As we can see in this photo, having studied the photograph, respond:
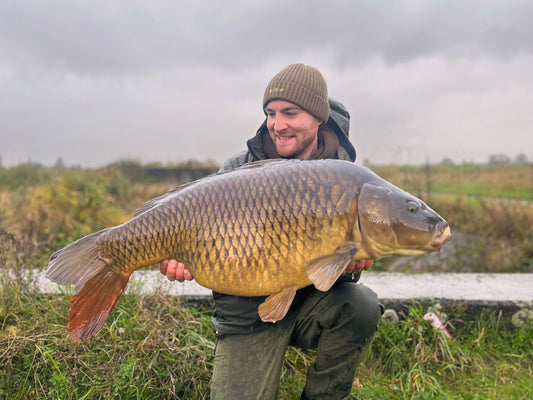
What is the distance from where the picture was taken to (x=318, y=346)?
1.94 meters

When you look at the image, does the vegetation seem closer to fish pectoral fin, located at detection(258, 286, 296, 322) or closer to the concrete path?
the concrete path

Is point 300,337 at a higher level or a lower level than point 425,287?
higher

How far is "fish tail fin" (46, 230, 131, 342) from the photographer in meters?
1.58

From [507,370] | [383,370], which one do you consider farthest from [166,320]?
[507,370]

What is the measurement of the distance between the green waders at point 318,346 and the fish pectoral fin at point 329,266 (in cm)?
47

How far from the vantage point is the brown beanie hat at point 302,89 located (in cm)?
227

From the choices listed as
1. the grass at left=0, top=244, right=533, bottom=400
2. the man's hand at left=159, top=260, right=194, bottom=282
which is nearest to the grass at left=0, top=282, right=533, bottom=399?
the grass at left=0, top=244, right=533, bottom=400

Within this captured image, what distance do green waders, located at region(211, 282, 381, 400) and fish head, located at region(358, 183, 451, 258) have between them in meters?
0.47

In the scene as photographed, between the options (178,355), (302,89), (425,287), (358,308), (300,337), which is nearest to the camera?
(358,308)

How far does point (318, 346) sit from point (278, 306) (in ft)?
1.64

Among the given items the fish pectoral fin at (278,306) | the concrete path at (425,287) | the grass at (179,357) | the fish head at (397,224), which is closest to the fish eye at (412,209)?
the fish head at (397,224)

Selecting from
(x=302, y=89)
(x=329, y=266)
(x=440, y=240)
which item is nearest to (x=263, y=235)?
(x=329, y=266)

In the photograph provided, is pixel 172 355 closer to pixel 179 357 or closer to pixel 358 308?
pixel 179 357

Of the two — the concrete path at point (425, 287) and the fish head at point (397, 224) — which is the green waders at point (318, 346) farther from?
the concrete path at point (425, 287)
